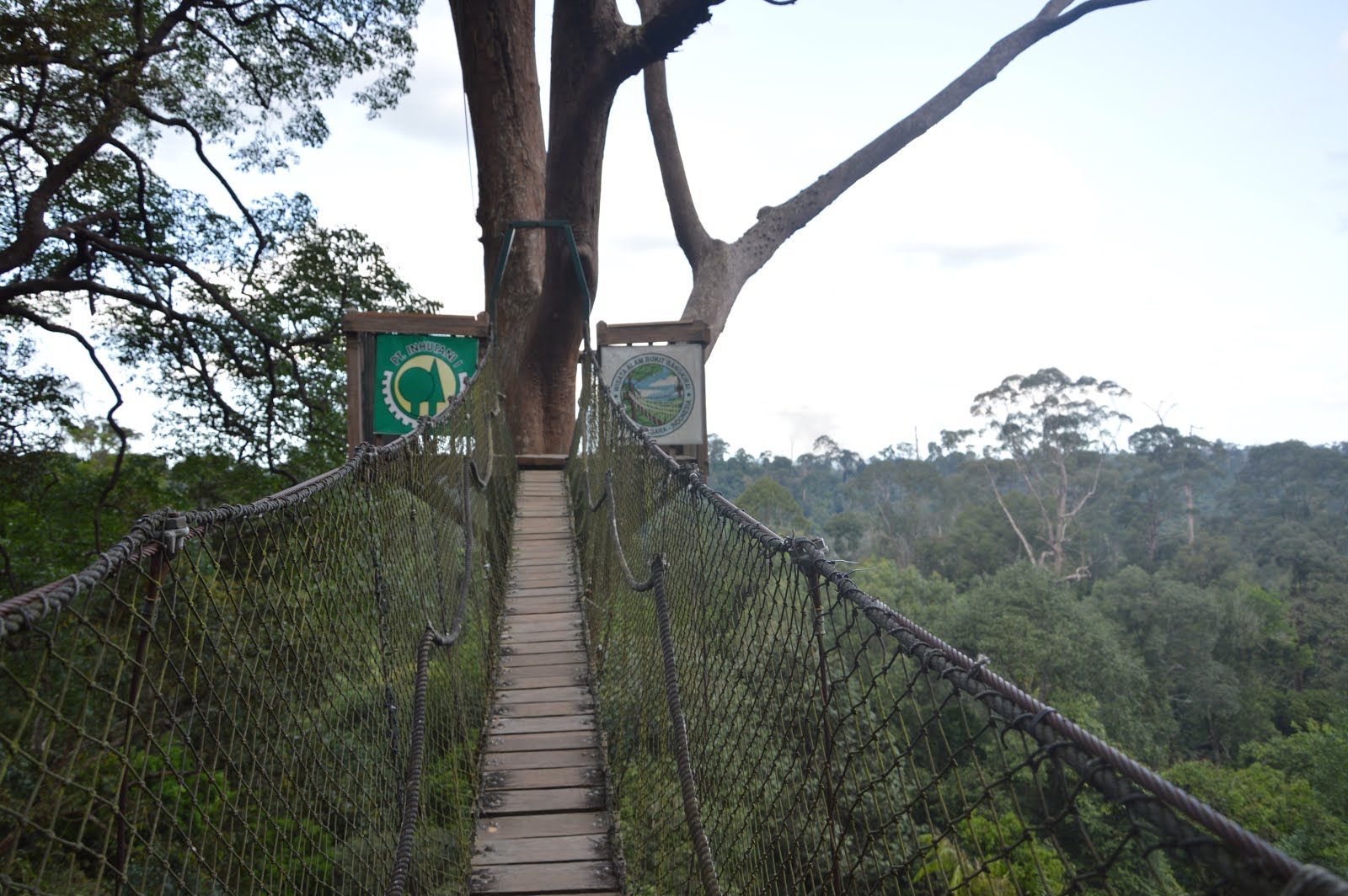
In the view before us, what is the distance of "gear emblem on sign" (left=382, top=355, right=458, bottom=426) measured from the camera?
4812 mm

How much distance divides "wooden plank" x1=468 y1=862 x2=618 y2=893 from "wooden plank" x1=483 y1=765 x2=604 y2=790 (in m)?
0.32

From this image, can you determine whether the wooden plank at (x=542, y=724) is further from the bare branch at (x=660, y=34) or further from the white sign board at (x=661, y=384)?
the bare branch at (x=660, y=34)

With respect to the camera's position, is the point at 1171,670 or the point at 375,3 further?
the point at 1171,670

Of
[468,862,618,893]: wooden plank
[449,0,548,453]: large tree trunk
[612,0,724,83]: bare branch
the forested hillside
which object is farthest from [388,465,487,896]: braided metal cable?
the forested hillside

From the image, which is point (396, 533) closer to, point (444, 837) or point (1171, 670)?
point (444, 837)

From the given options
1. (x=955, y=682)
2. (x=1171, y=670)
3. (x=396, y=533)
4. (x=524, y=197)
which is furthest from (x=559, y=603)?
(x=1171, y=670)

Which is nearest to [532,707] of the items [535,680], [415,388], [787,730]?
[535,680]

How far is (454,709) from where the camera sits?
2721 millimetres

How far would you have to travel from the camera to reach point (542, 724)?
2.94 metres

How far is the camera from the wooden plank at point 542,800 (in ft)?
8.32

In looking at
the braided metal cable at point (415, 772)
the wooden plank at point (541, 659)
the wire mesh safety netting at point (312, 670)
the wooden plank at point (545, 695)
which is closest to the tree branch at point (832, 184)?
the wire mesh safety netting at point (312, 670)

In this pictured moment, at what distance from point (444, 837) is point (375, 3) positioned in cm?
757

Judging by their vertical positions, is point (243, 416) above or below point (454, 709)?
above

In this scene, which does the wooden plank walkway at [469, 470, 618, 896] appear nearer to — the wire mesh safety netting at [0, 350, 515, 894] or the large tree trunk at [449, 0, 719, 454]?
the wire mesh safety netting at [0, 350, 515, 894]
